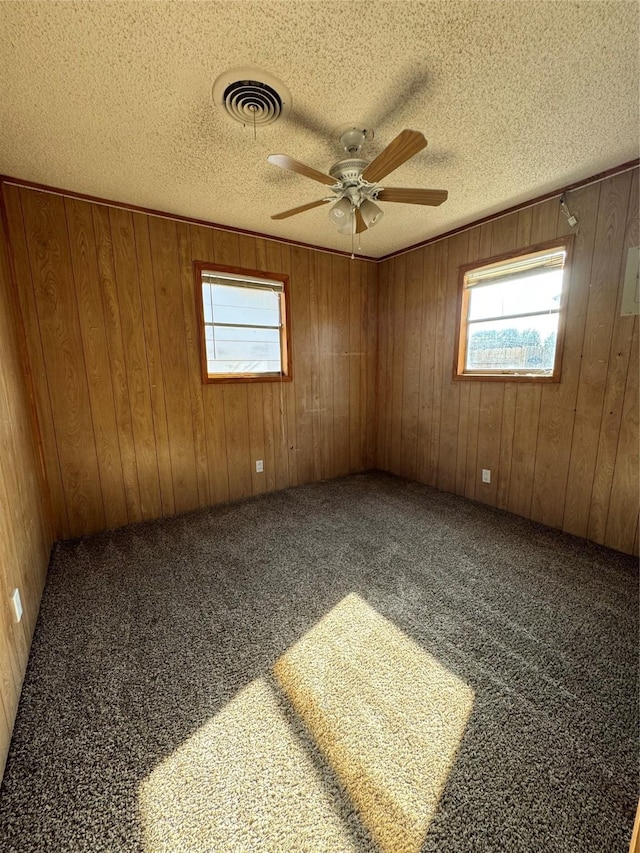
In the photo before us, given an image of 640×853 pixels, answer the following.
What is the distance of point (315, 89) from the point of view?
1499mm

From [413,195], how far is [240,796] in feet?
8.41

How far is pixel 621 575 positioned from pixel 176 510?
3289mm

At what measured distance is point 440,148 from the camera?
1.91 metres

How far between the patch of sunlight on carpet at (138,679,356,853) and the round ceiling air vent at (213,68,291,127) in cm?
255

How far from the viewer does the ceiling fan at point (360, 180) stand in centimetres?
144

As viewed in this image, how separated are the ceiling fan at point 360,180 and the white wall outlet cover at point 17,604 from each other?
2144 millimetres

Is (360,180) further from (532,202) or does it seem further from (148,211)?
(148,211)

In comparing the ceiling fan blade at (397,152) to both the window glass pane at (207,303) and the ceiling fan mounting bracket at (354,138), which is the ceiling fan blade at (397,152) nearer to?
the ceiling fan mounting bracket at (354,138)

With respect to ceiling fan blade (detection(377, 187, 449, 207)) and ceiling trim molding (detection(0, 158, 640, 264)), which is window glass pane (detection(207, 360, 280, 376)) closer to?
ceiling trim molding (detection(0, 158, 640, 264))

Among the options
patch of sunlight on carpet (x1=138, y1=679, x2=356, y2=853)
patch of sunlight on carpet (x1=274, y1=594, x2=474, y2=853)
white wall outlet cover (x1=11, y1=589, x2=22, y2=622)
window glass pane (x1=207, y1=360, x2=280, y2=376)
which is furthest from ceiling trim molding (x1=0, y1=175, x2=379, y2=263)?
patch of sunlight on carpet (x1=138, y1=679, x2=356, y2=853)

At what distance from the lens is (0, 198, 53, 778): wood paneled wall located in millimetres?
→ 1309

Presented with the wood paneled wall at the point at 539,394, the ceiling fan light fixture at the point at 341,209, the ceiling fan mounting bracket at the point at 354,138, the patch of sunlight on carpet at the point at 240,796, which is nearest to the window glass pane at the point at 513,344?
the wood paneled wall at the point at 539,394

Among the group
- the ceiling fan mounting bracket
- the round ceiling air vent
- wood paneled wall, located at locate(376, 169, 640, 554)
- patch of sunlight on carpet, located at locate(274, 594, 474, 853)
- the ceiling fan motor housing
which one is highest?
the round ceiling air vent

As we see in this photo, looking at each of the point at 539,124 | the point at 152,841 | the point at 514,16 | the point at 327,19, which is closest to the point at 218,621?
the point at 152,841
